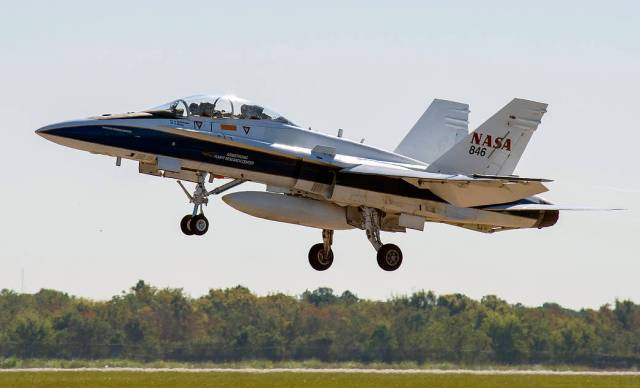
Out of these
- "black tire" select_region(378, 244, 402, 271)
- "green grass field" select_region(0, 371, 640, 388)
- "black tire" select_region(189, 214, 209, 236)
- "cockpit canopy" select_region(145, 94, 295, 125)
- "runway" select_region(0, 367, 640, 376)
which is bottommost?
"green grass field" select_region(0, 371, 640, 388)

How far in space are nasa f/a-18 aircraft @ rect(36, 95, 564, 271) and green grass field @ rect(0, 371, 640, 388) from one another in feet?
33.9

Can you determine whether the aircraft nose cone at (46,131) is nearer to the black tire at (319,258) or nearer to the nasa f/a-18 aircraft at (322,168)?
the nasa f/a-18 aircraft at (322,168)

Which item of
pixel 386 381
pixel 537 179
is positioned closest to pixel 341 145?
pixel 537 179

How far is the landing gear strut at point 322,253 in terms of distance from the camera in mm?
38469

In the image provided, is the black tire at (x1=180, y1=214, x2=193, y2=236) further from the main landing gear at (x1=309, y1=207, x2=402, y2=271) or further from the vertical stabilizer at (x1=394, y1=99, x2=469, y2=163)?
the vertical stabilizer at (x1=394, y1=99, x2=469, y2=163)

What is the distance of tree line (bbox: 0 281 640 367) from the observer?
63594 millimetres

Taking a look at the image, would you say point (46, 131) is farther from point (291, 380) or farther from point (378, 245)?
point (291, 380)

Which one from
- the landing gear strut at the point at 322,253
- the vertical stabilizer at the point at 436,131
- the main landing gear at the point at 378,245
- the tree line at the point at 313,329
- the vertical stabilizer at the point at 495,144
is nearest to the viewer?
the main landing gear at the point at 378,245

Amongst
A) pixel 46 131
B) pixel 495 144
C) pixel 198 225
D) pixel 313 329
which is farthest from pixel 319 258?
pixel 313 329

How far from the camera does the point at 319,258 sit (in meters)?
38.6

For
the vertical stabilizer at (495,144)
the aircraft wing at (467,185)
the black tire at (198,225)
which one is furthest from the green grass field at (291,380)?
the black tire at (198,225)

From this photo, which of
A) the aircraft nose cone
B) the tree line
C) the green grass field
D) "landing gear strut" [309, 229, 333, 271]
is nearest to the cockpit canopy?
the aircraft nose cone

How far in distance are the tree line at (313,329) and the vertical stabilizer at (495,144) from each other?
2444cm

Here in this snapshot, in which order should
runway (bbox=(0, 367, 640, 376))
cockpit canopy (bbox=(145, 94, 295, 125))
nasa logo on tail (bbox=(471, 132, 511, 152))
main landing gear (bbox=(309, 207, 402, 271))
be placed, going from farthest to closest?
runway (bbox=(0, 367, 640, 376))
nasa logo on tail (bbox=(471, 132, 511, 152))
main landing gear (bbox=(309, 207, 402, 271))
cockpit canopy (bbox=(145, 94, 295, 125))
